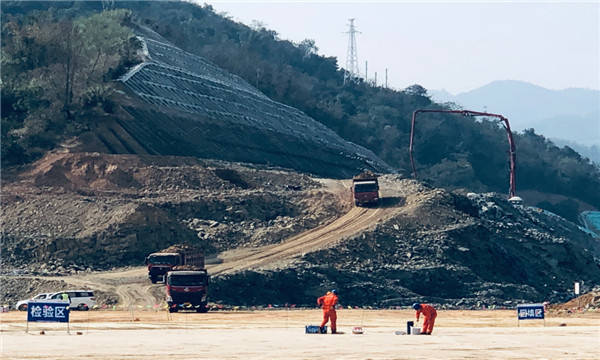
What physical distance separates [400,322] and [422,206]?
110 feet

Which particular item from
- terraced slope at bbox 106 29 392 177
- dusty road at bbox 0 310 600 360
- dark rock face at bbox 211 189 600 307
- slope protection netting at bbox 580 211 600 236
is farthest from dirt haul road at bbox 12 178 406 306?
slope protection netting at bbox 580 211 600 236

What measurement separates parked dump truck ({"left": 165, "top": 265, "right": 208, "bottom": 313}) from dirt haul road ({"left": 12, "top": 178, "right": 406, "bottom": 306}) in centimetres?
569

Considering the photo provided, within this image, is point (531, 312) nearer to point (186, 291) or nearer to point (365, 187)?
point (186, 291)

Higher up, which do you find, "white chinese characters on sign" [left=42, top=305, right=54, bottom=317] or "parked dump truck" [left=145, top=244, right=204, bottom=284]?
"parked dump truck" [left=145, top=244, right=204, bottom=284]

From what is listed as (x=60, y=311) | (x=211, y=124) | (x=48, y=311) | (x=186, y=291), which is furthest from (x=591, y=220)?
(x=48, y=311)

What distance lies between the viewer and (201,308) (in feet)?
186

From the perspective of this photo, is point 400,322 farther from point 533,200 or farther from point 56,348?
point 533,200

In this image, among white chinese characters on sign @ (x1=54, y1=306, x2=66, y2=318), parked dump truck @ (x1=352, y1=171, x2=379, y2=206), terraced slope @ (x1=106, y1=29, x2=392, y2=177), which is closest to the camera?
white chinese characters on sign @ (x1=54, y1=306, x2=66, y2=318)

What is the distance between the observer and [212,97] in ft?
406

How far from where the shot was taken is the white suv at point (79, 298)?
59700 millimetres

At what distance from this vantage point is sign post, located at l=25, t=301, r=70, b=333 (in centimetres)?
4097

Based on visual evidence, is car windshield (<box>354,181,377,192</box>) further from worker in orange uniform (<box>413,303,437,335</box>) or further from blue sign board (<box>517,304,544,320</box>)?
worker in orange uniform (<box>413,303,437,335</box>)

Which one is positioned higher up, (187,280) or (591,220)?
(591,220)

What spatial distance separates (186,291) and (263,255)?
18059 mm
